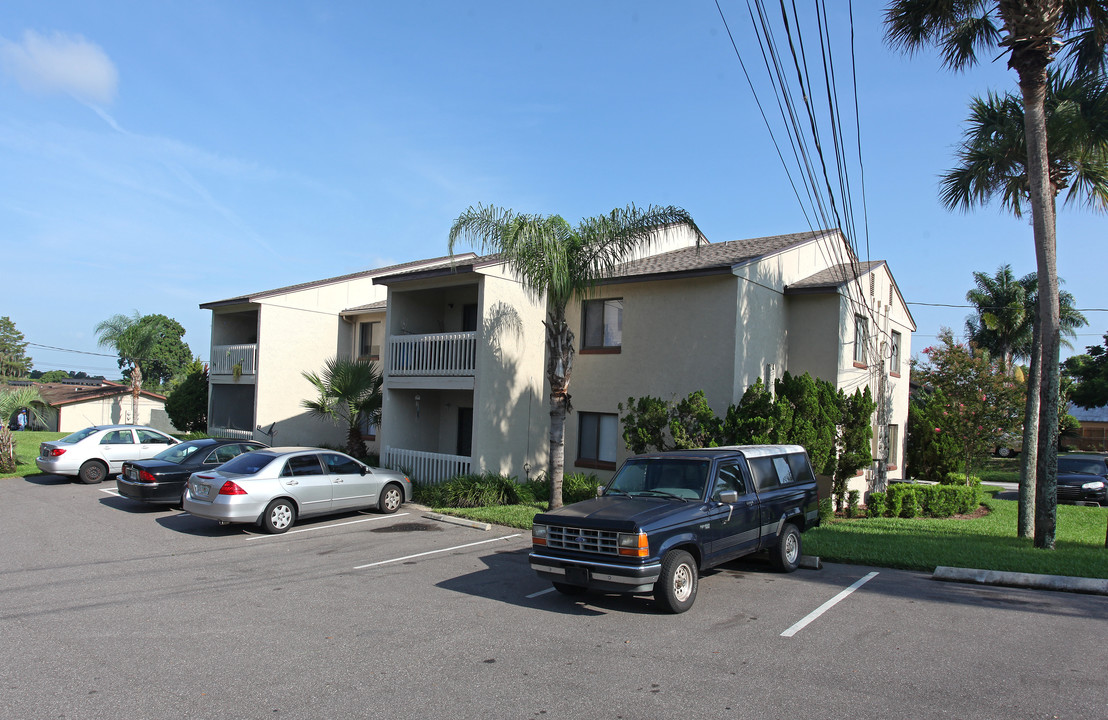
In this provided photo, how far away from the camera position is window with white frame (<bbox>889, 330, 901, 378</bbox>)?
2061 cm

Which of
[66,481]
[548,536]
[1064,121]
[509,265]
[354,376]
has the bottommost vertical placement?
[66,481]

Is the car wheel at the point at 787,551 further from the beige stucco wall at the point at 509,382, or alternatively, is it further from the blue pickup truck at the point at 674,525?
the beige stucco wall at the point at 509,382

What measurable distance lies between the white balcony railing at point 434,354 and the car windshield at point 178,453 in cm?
510

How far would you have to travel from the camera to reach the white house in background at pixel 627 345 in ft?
52.7

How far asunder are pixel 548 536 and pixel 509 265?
389 inches

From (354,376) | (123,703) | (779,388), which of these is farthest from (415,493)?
(123,703)

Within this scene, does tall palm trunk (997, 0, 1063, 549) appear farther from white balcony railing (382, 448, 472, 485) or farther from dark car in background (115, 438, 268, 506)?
dark car in background (115, 438, 268, 506)

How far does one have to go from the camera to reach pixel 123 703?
5.16 metres

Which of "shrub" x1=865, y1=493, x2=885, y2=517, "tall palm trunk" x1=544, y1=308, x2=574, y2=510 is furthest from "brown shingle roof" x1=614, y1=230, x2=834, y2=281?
"shrub" x1=865, y1=493, x2=885, y2=517

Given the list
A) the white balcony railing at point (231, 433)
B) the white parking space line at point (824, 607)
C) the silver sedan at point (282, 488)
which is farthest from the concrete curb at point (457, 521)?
the white balcony railing at point (231, 433)

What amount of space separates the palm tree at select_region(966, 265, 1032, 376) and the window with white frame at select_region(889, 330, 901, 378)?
17.4 metres

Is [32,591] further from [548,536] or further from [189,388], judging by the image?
[189,388]

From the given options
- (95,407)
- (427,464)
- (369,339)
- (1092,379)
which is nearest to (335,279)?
(369,339)

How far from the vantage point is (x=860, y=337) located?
1825 centimetres
